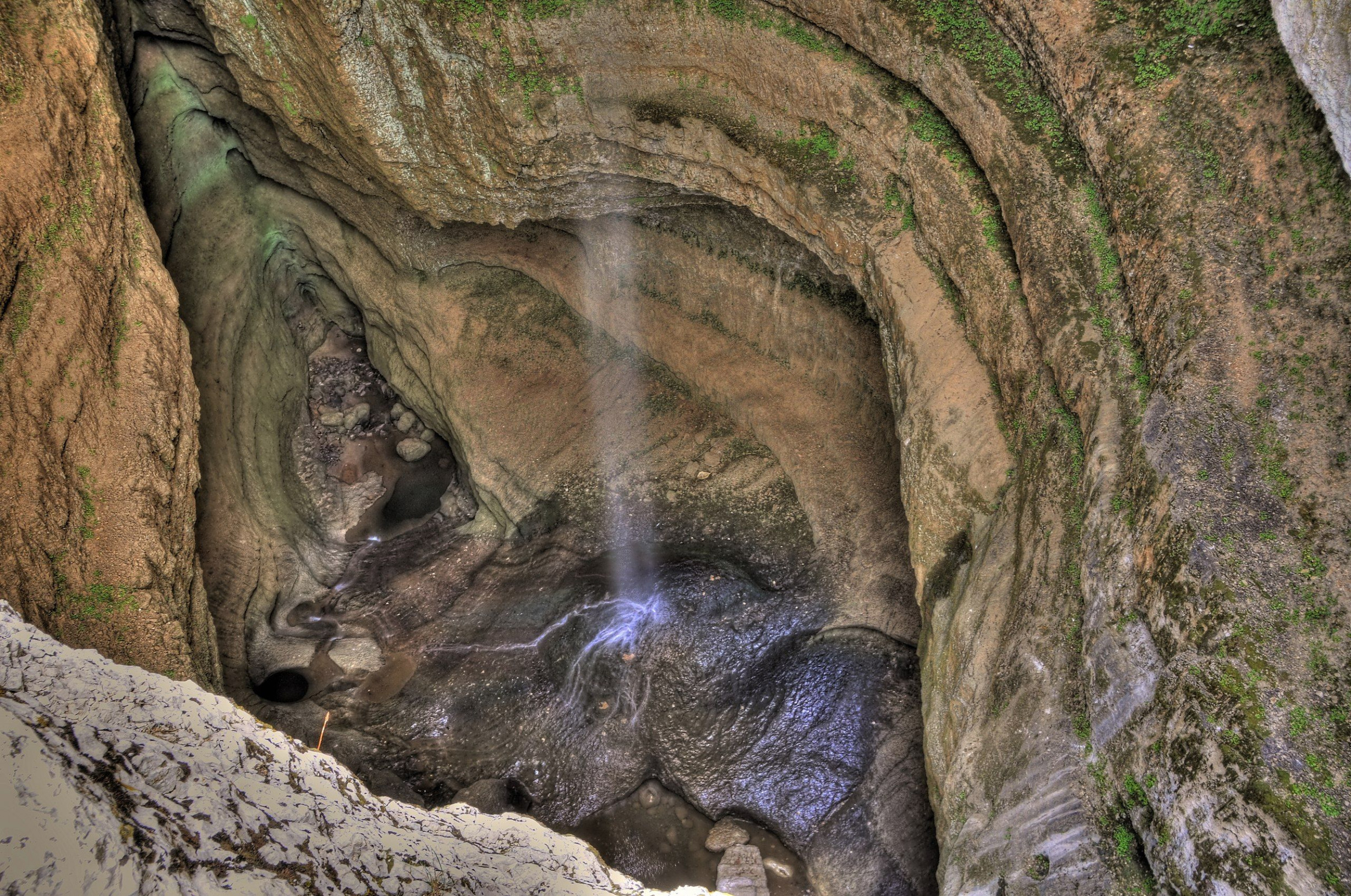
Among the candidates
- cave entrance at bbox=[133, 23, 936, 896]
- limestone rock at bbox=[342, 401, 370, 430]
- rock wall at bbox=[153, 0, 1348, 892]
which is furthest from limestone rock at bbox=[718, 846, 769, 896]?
limestone rock at bbox=[342, 401, 370, 430]

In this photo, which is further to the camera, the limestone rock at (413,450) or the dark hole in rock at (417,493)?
the limestone rock at (413,450)

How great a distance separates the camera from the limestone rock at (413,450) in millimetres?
9844

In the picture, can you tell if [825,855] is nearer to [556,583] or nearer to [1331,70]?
[556,583]

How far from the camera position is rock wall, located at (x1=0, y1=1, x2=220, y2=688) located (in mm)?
4727

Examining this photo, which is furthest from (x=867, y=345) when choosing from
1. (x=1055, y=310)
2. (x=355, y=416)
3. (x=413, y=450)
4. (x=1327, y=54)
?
(x=355, y=416)

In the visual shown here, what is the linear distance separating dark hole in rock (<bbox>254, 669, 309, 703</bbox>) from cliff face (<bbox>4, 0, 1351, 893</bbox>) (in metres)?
0.10

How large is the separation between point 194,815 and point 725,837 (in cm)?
494

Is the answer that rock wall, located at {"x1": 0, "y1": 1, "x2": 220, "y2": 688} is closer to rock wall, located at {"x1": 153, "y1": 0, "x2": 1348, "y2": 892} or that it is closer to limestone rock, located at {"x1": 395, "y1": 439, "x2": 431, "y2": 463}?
rock wall, located at {"x1": 153, "y1": 0, "x2": 1348, "y2": 892}

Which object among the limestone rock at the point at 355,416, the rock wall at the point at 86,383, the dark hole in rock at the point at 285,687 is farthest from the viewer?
the limestone rock at the point at 355,416

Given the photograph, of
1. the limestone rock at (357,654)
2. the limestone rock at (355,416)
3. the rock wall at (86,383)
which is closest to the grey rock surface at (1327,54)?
the rock wall at (86,383)

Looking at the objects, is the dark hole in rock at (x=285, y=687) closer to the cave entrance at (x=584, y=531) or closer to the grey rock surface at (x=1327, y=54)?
the cave entrance at (x=584, y=531)

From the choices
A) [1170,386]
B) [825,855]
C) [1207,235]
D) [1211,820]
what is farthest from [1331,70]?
[825,855]

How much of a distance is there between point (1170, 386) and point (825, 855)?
434 cm

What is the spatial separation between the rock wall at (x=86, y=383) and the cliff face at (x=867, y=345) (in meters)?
0.10
